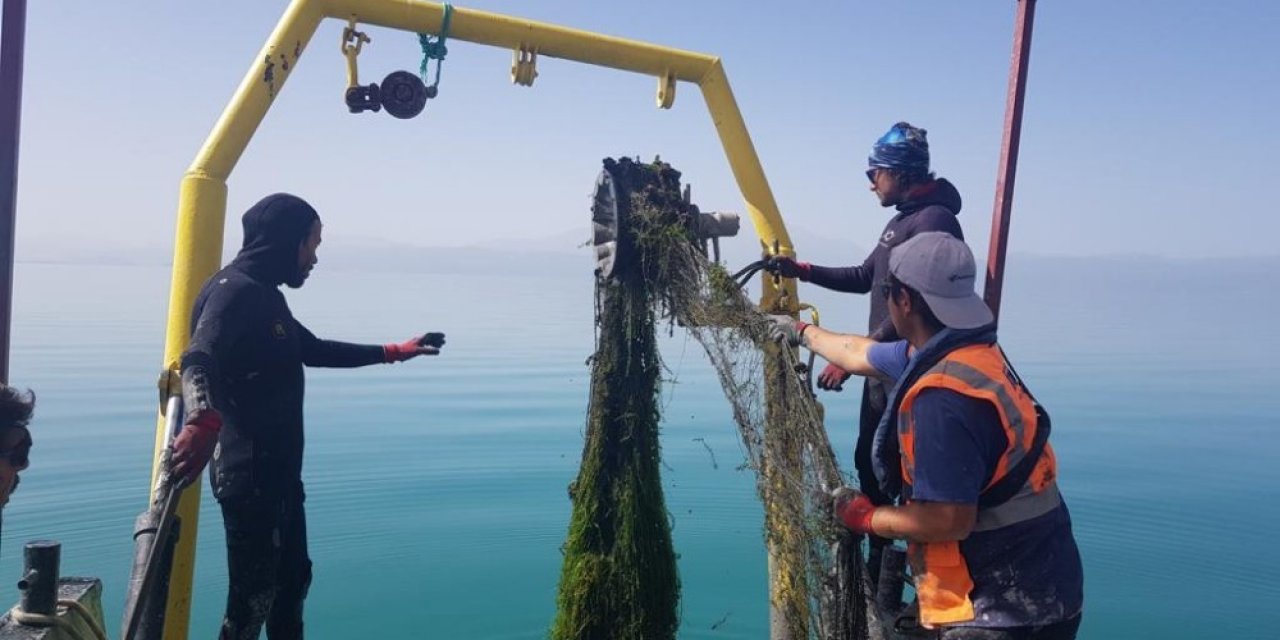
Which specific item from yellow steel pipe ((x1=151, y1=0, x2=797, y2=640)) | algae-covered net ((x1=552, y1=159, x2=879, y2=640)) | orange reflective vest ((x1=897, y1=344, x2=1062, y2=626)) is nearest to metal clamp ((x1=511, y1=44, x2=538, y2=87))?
yellow steel pipe ((x1=151, y1=0, x2=797, y2=640))

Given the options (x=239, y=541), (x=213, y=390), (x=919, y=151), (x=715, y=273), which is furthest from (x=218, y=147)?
(x=919, y=151)

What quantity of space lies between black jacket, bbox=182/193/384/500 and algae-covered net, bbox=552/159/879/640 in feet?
4.36

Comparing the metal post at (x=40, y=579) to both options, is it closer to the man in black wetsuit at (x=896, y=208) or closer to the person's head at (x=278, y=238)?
the person's head at (x=278, y=238)

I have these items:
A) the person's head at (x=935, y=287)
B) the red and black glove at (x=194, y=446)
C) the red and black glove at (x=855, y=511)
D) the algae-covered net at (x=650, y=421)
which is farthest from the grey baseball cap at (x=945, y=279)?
the red and black glove at (x=194, y=446)

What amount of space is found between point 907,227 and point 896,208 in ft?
0.82

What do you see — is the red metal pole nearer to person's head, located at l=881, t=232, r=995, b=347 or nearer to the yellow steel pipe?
the yellow steel pipe

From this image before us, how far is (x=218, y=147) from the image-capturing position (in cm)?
400

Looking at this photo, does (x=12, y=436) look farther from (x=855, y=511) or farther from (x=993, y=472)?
(x=993, y=472)

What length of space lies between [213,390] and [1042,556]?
3.15 metres

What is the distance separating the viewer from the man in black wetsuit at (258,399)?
148 inches

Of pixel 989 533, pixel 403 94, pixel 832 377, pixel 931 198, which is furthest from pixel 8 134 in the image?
pixel 931 198

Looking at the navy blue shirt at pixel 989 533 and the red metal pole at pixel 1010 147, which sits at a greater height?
the red metal pole at pixel 1010 147

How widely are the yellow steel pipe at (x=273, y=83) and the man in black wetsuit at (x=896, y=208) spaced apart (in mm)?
798

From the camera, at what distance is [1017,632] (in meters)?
2.47
